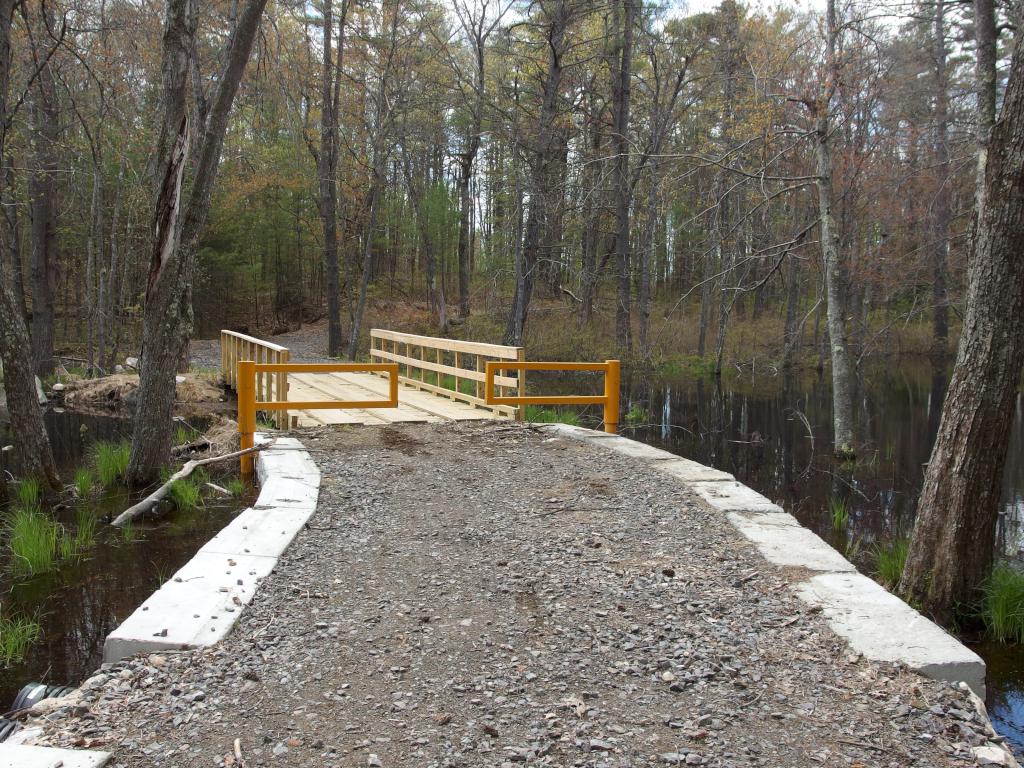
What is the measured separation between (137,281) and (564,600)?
2382cm

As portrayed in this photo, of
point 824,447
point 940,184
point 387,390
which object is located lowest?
point 824,447

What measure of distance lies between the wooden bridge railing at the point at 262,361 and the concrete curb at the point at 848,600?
502cm

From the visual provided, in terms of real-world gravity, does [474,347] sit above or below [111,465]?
above

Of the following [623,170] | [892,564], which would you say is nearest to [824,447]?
[892,564]

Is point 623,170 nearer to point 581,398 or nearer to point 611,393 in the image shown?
point 611,393

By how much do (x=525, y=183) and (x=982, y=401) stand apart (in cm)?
1332

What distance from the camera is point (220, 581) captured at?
405cm

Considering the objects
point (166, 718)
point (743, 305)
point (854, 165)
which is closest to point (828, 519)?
point (166, 718)

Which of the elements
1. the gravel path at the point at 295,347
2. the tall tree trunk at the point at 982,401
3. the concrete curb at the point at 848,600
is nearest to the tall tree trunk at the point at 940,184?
the tall tree trunk at the point at 982,401

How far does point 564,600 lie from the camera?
397 cm

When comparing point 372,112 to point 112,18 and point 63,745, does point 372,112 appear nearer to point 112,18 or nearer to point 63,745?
point 112,18

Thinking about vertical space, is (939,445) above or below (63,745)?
above

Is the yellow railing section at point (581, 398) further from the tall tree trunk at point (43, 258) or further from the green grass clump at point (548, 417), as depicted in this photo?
the tall tree trunk at point (43, 258)

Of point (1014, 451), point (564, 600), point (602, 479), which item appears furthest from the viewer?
point (1014, 451)
